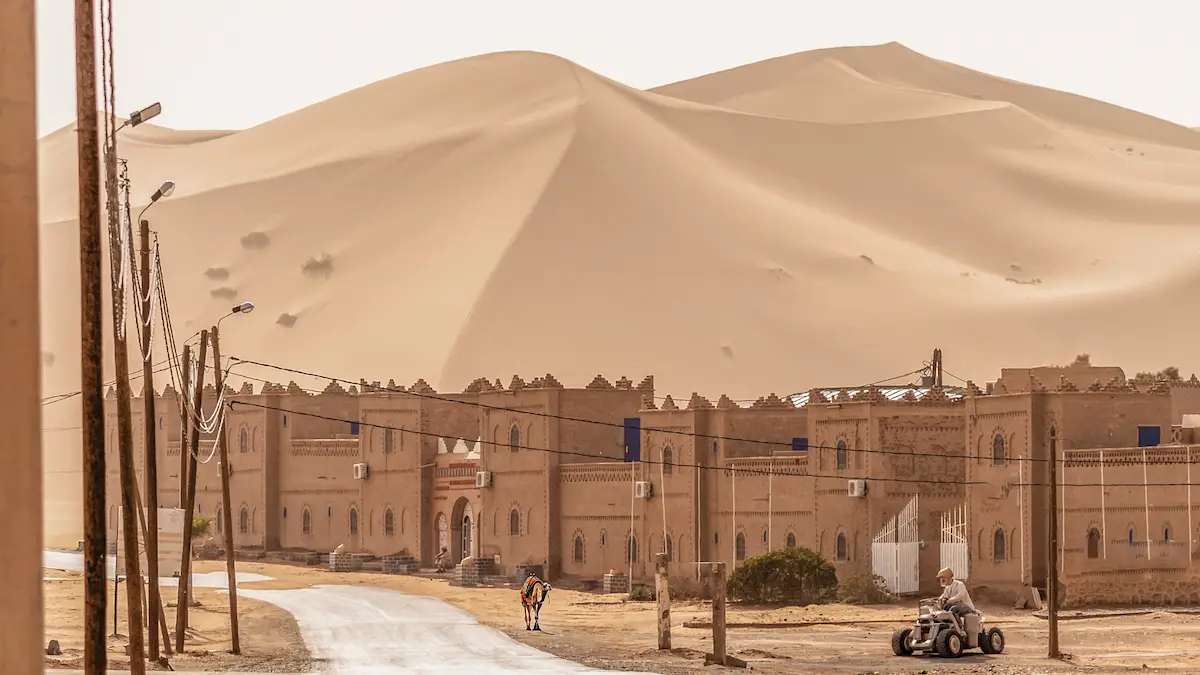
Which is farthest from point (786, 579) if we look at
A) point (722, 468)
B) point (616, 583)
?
point (616, 583)

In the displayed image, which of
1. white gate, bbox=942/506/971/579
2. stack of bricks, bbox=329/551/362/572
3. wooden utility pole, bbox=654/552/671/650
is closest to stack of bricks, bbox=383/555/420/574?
stack of bricks, bbox=329/551/362/572

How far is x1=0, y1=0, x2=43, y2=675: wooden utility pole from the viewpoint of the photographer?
9.26m

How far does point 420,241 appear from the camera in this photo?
534 ft

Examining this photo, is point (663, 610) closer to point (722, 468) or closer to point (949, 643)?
point (949, 643)

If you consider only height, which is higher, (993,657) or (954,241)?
(954,241)

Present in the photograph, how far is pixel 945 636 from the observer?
38.1 meters

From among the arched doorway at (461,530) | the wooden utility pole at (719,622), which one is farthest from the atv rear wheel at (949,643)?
the arched doorway at (461,530)

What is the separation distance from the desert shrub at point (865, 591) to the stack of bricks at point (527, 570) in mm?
14353

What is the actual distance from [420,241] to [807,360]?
41207 mm

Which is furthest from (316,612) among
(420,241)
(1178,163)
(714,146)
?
(1178,163)

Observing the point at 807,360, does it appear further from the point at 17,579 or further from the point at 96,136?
the point at 17,579

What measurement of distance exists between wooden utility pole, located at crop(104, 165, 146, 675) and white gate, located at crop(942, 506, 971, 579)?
33.2 meters

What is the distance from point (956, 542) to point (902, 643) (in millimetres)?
20703

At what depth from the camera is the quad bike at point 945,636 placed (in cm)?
3816
